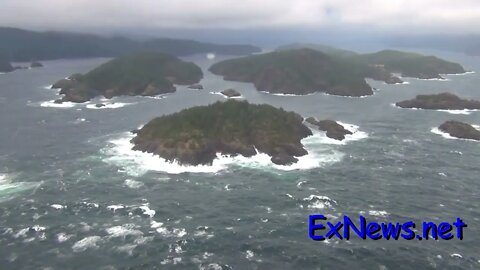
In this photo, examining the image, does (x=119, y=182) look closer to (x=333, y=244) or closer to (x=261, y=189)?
(x=261, y=189)

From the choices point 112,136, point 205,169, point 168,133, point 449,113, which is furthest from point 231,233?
point 449,113

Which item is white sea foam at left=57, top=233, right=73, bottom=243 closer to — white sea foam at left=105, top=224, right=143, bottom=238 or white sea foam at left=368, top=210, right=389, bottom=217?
white sea foam at left=105, top=224, right=143, bottom=238

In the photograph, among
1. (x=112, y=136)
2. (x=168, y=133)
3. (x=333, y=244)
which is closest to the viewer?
(x=333, y=244)

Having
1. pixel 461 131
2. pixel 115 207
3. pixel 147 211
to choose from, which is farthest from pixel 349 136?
pixel 115 207

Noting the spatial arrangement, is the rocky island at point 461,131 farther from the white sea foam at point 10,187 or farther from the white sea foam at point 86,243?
the white sea foam at point 10,187

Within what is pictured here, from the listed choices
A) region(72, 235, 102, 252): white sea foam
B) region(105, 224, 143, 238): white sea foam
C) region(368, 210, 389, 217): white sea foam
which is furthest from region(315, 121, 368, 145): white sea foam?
region(72, 235, 102, 252): white sea foam

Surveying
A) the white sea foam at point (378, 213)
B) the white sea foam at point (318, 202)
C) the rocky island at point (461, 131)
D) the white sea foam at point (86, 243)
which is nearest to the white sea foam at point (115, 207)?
the white sea foam at point (86, 243)

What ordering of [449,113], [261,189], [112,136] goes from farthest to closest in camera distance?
[449,113]
[112,136]
[261,189]

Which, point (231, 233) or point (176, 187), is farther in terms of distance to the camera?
point (176, 187)
